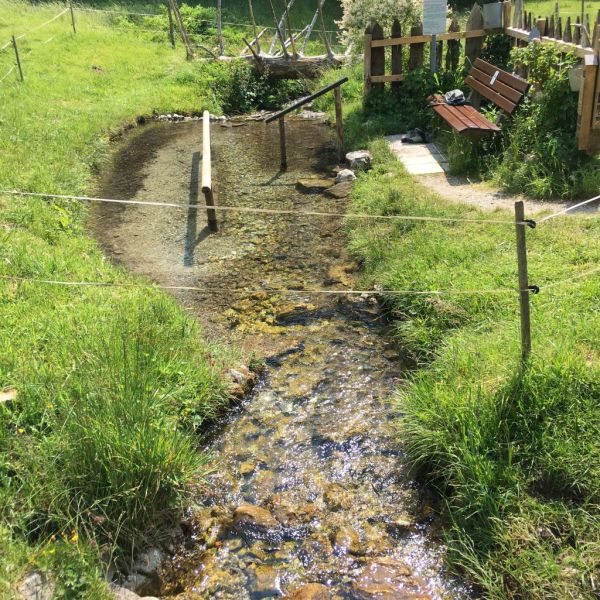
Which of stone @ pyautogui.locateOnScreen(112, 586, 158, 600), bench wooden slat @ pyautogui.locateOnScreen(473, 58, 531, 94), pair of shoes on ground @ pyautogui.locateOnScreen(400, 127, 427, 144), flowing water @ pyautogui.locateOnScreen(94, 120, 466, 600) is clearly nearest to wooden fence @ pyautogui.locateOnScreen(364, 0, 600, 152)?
bench wooden slat @ pyautogui.locateOnScreen(473, 58, 531, 94)

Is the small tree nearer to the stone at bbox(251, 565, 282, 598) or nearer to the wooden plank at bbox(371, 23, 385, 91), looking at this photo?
the wooden plank at bbox(371, 23, 385, 91)

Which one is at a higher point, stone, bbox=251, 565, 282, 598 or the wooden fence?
the wooden fence

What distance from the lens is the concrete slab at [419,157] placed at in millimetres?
9798

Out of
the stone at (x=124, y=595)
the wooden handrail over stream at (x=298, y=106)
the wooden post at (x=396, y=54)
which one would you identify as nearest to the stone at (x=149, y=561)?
the stone at (x=124, y=595)

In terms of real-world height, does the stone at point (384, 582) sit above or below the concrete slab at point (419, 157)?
below

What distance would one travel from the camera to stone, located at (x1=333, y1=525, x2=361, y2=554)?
4.01 m

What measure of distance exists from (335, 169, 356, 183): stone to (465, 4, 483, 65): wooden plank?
4051 millimetres

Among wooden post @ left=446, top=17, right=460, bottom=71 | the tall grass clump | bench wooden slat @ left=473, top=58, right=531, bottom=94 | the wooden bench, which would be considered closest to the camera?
the tall grass clump

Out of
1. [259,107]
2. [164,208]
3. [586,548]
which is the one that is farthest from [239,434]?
[259,107]

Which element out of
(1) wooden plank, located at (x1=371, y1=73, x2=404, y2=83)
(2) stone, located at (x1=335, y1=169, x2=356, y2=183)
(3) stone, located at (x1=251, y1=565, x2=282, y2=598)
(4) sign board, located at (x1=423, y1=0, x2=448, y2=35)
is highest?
(4) sign board, located at (x1=423, y1=0, x2=448, y2=35)

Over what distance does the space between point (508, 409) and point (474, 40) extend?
10.2 metres

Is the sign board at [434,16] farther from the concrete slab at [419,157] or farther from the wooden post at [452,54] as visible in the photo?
the concrete slab at [419,157]

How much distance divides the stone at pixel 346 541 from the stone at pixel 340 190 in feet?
21.7

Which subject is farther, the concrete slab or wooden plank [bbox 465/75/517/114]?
the concrete slab
